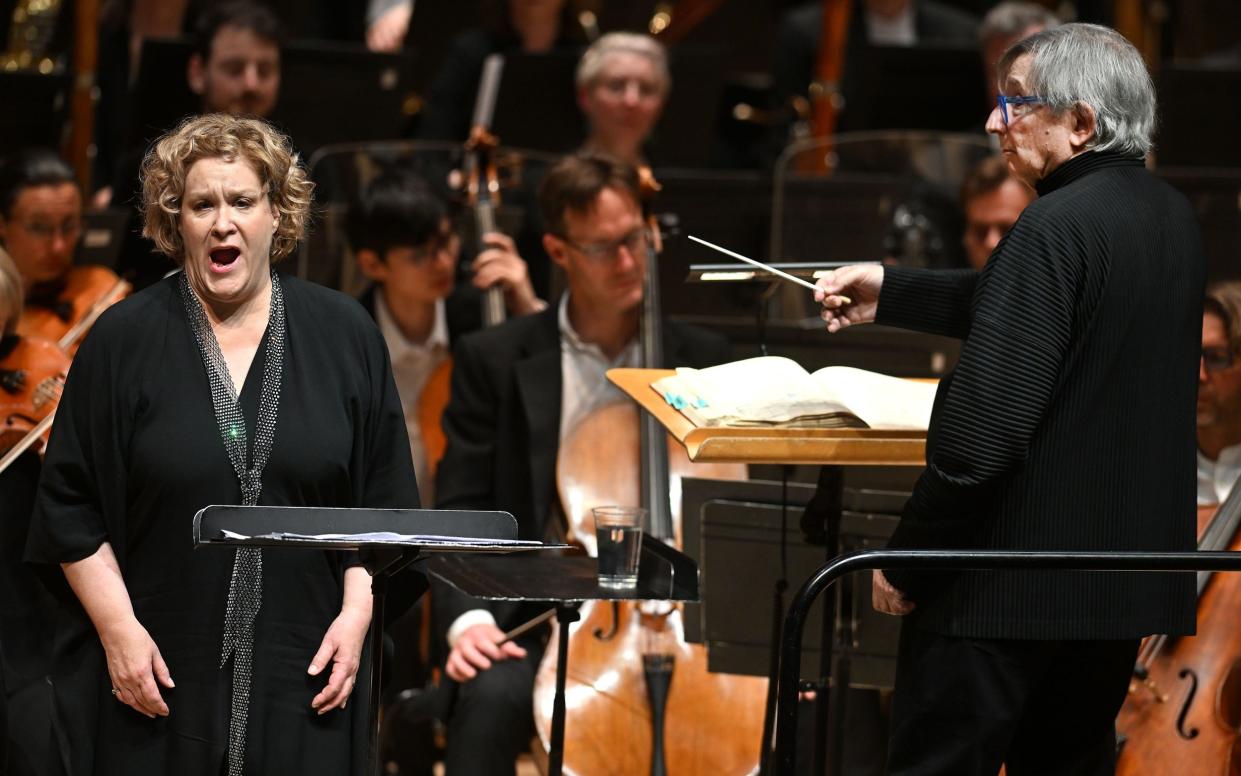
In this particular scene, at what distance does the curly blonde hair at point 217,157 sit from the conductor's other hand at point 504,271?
1520 millimetres

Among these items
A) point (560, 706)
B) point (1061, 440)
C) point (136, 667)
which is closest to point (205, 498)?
point (136, 667)

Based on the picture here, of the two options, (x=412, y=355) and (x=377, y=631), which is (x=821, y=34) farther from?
(x=377, y=631)

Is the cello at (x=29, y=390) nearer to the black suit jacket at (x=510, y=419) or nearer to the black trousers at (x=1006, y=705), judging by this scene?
the black suit jacket at (x=510, y=419)

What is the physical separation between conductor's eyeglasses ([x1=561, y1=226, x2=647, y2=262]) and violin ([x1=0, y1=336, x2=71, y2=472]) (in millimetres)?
1077

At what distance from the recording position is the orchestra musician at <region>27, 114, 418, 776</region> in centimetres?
227

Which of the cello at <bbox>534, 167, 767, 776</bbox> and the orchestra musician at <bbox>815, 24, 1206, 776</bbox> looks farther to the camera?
the cello at <bbox>534, 167, 767, 776</bbox>

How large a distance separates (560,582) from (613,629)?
52cm

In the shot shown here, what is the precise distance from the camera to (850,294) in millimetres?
2525

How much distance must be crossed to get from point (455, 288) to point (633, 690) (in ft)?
5.39

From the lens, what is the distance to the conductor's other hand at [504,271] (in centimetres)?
398

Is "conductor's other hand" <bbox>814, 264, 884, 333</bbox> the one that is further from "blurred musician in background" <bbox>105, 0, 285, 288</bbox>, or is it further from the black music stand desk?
"blurred musician in background" <bbox>105, 0, 285, 288</bbox>

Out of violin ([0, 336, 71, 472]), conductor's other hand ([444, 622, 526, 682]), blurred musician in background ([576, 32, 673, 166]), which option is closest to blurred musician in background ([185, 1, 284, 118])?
blurred musician in background ([576, 32, 673, 166])

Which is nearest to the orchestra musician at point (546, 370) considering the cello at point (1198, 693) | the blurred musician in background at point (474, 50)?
the cello at point (1198, 693)

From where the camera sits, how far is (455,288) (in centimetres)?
429
